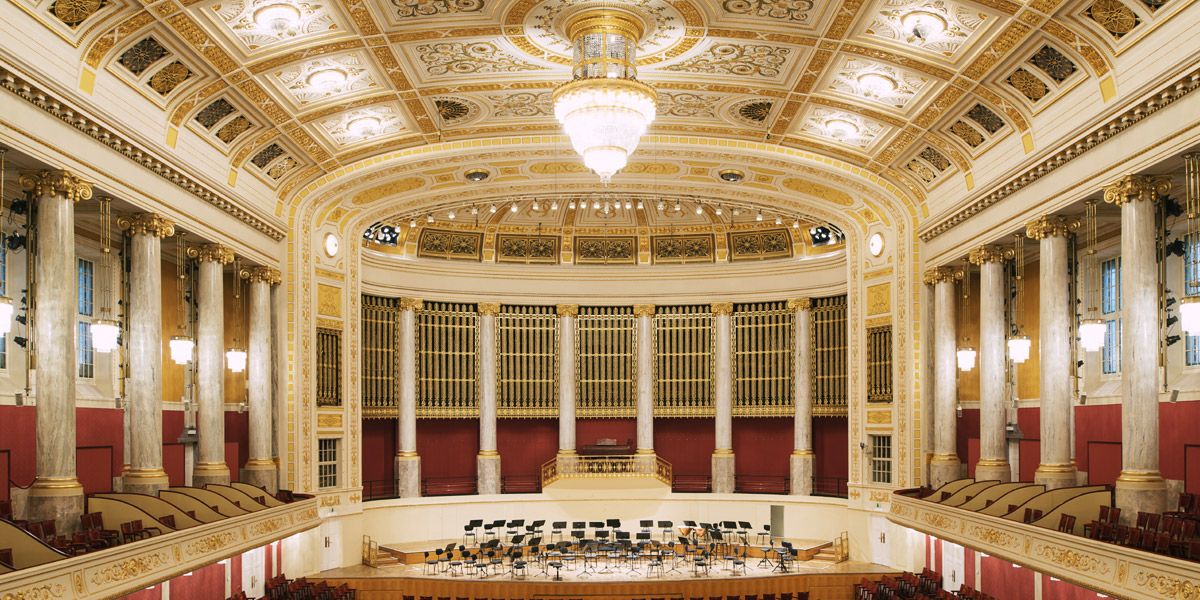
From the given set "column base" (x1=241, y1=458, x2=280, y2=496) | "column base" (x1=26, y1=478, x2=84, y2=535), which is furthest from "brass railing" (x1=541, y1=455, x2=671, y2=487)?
"column base" (x1=26, y1=478, x2=84, y2=535)

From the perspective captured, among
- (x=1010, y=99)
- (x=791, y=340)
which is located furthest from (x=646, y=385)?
(x=1010, y=99)

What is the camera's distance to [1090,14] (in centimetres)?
1265

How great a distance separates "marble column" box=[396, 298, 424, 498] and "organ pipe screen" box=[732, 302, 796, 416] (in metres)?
9.21

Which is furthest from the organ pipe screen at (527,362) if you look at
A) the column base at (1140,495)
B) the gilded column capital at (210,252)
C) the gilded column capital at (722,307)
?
the column base at (1140,495)

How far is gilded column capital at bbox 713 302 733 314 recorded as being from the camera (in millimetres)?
27781

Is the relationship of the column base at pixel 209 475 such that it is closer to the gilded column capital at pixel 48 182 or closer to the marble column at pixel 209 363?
the marble column at pixel 209 363

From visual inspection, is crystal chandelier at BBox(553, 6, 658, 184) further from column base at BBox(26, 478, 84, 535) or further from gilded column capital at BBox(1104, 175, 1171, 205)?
column base at BBox(26, 478, 84, 535)

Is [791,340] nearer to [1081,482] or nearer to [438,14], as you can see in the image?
[1081,482]

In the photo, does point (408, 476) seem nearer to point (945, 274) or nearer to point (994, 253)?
point (945, 274)

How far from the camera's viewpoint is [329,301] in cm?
2216

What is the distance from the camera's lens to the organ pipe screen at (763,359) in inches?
1074

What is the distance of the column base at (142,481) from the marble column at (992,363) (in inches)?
587

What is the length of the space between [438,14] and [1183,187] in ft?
39.6

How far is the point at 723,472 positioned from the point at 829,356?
4470 mm
